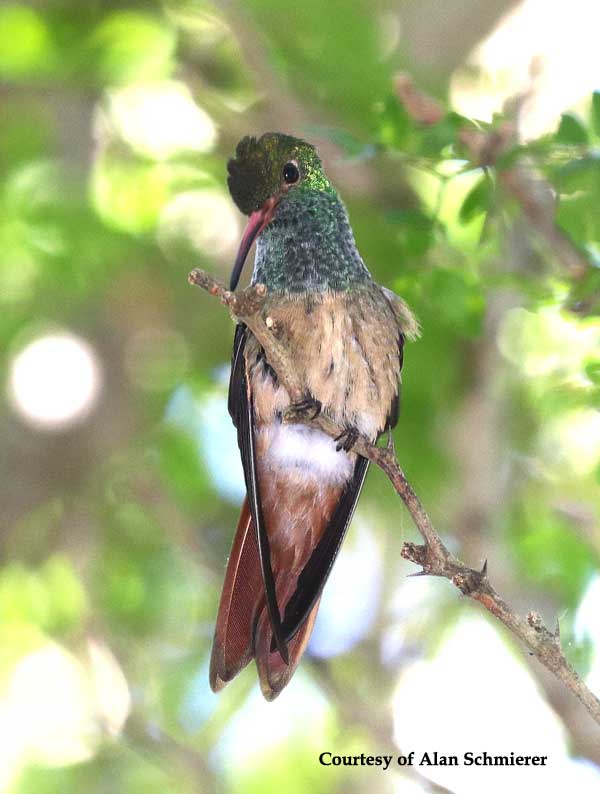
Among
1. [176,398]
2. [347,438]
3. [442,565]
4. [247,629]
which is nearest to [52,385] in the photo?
[176,398]

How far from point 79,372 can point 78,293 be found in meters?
0.40

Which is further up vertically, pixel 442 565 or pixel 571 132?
pixel 571 132

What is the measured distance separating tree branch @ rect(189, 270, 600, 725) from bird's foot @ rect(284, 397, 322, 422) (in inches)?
19.2

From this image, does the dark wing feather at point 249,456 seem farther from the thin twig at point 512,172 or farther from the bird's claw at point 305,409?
the thin twig at point 512,172

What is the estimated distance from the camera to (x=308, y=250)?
4.04 metres

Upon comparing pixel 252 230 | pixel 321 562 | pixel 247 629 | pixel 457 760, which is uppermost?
pixel 252 230

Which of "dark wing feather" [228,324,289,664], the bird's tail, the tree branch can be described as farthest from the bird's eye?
the tree branch

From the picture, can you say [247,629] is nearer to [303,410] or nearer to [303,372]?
[303,410]

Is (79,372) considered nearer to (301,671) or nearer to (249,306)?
(301,671)

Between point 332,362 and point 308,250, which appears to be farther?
point 308,250

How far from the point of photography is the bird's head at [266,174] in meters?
4.01

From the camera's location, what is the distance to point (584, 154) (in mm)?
3439

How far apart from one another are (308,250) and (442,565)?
1.77 m

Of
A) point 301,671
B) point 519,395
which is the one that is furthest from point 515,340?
point 301,671
